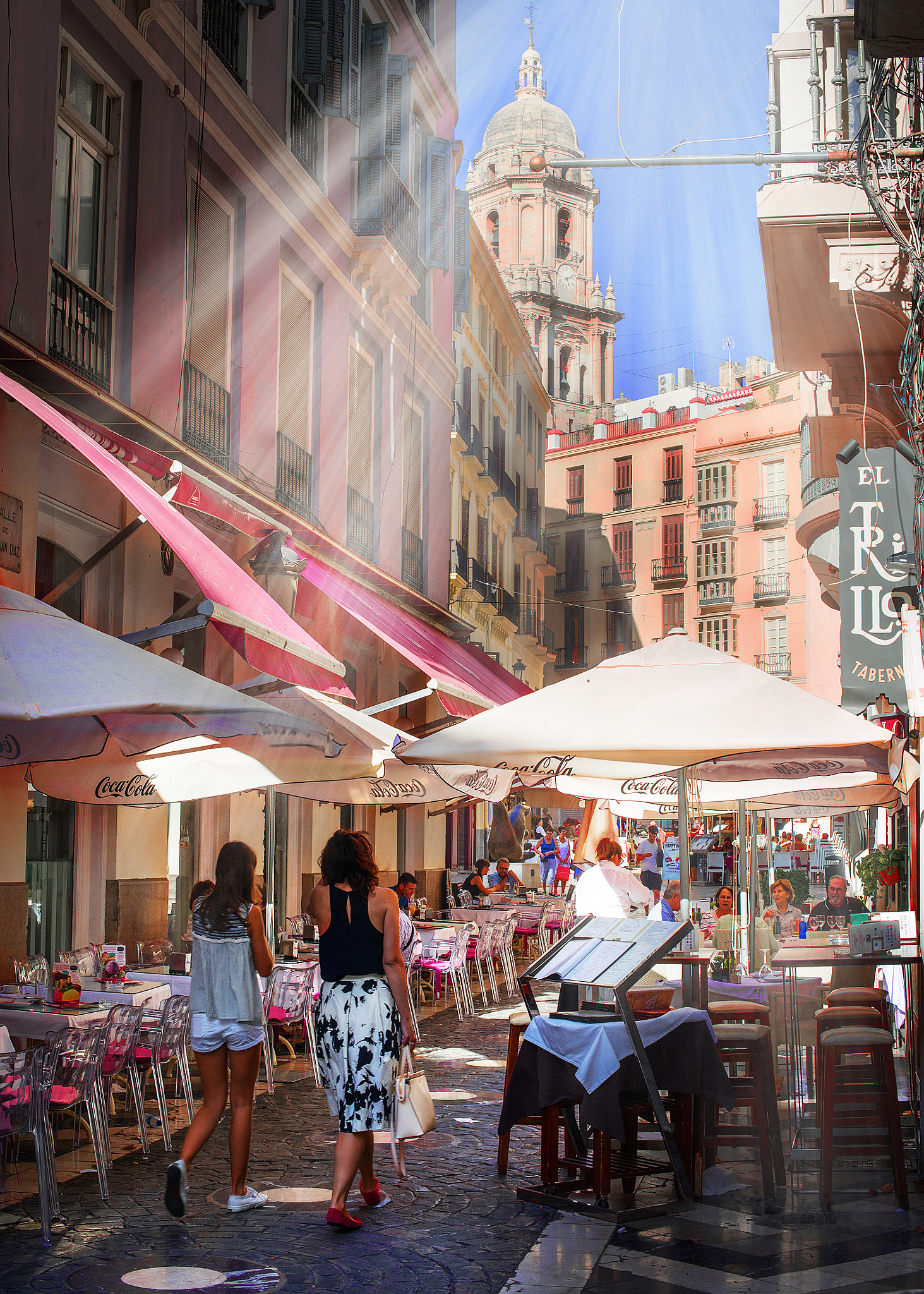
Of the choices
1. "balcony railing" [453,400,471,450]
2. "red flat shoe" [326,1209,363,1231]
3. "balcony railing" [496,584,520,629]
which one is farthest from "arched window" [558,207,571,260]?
"red flat shoe" [326,1209,363,1231]

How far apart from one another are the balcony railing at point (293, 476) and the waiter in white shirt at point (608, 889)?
6893mm

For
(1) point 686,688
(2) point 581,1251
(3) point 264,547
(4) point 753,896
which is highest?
(3) point 264,547

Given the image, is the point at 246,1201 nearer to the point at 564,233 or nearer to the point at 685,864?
the point at 685,864

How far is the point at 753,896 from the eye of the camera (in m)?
11.0

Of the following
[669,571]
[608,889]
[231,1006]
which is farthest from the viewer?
[669,571]

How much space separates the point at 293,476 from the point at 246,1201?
1120 cm

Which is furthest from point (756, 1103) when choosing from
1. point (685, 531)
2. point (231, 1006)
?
point (685, 531)

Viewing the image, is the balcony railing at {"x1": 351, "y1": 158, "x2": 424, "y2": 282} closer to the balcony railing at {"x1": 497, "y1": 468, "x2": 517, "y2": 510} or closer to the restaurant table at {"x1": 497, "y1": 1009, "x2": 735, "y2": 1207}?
the balcony railing at {"x1": 497, "y1": 468, "x2": 517, "y2": 510}

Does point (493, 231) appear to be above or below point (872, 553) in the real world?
above

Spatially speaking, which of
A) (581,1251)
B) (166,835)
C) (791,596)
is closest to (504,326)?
(791,596)

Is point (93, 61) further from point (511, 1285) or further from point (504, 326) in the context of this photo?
point (504, 326)

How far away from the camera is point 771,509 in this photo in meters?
50.9

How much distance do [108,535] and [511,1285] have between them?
857cm

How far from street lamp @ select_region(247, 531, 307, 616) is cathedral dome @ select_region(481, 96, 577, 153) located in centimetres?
6056
